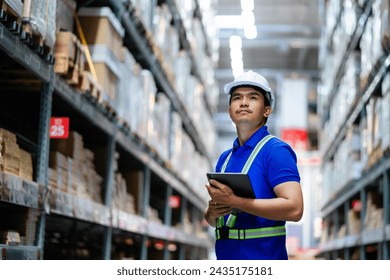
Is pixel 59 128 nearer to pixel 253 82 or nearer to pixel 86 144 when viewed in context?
pixel 86 144

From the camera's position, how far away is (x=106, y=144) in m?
6.55

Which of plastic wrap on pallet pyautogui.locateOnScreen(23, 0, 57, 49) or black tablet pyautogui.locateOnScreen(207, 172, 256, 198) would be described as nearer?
black tablet pyautogui.locateOnScreen(207, 172, 256, 198)

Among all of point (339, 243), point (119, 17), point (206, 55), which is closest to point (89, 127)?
point (119, 17)

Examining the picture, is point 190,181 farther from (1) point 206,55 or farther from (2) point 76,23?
(2) point 76,23

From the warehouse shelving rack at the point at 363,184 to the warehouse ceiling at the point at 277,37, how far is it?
6201mm

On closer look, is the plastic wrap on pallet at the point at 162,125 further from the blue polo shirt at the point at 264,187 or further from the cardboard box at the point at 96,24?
the blue polo shirt at the point at 264,187

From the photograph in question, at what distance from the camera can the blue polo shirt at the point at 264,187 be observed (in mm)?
2561

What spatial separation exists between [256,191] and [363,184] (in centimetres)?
627

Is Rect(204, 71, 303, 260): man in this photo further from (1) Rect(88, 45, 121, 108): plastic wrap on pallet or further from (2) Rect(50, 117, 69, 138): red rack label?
(1) Rect(88, 45, 121, 108): plastic wrap on pallet


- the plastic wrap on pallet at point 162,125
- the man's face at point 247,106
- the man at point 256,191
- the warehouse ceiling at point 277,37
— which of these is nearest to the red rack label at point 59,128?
the man at point 256,191

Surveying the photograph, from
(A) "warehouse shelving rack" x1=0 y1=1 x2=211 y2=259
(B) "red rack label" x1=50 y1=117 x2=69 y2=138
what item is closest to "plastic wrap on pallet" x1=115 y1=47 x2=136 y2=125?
A: (A) "warehouse shelving rack" x1=0 y1=1 x2=211 y2=259

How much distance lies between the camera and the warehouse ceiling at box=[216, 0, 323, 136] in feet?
64.8

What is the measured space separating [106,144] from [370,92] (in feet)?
10.9

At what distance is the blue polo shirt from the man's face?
3.3 inches
